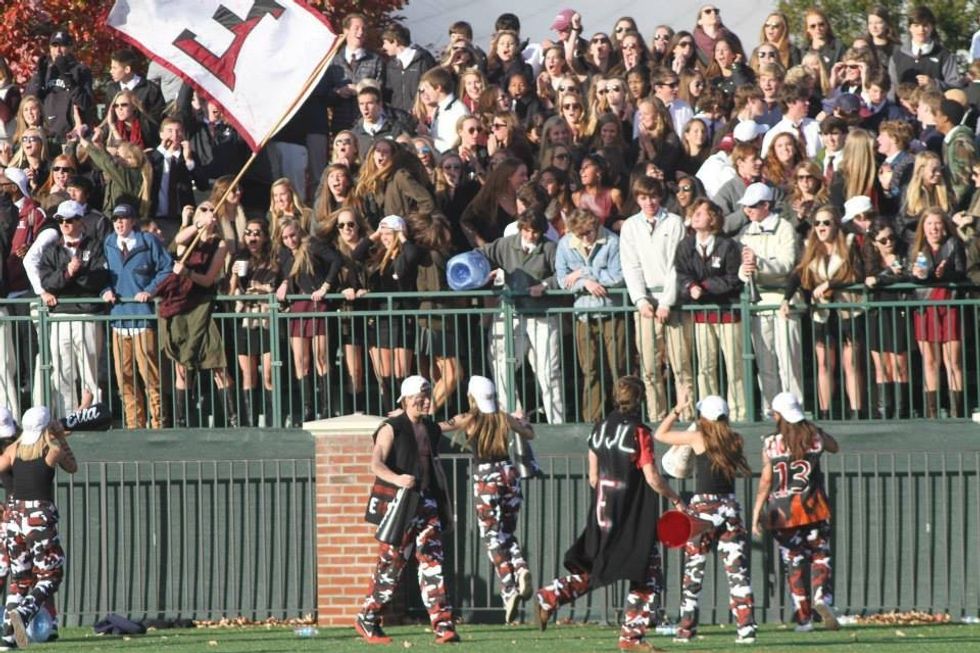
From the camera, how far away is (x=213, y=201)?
2284 centimetres

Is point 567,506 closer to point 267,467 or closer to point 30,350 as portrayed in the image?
point 267,467

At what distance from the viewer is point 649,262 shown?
21.6 m

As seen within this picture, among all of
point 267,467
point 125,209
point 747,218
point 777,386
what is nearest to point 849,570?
point 777,386

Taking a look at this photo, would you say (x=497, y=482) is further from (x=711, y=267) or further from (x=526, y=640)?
(x=711, y=267)

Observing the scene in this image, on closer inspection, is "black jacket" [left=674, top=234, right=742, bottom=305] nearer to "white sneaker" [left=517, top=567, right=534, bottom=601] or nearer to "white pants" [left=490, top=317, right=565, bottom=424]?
"white pants" [left=490, top=317, right=565, bottom=424]

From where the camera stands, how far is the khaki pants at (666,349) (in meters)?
21.7

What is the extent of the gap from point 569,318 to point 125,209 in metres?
3.73

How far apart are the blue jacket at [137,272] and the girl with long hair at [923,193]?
5960 millimetres

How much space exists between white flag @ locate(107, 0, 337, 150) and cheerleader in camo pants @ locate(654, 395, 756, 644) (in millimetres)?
4659

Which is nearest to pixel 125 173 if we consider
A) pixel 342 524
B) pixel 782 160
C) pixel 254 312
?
pixel 254 312

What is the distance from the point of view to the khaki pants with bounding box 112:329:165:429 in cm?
2241

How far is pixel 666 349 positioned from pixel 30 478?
16.8 ft

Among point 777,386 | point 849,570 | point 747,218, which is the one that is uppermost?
point 747,218

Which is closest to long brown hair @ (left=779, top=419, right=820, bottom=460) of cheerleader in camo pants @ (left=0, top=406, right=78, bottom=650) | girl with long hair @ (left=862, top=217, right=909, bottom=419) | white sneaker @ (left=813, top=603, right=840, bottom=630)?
white sneaker @ (left=813, top=603, right=840, bottom=630)
